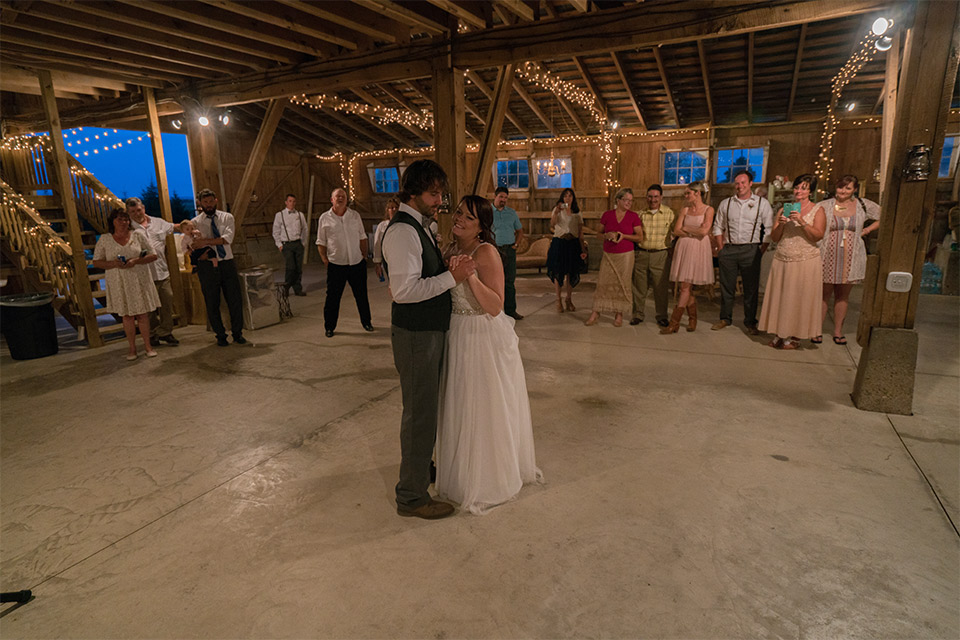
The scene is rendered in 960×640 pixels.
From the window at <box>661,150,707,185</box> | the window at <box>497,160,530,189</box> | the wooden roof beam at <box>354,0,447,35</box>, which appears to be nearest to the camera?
the wooden roof beam at <box>354,0,447,35</box>

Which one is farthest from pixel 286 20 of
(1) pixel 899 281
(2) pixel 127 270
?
(1) pixel 899 281

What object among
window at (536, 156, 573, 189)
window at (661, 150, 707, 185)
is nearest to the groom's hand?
window at (661, 150, 707, 185)

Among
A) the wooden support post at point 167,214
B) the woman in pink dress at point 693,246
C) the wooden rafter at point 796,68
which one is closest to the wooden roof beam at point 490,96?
the wooden rafter at point 796,68

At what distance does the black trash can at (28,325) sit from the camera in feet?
18.4

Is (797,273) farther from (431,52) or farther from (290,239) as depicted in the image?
(290,239)

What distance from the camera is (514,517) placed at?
8.44 feet

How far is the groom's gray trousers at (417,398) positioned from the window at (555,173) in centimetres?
1166

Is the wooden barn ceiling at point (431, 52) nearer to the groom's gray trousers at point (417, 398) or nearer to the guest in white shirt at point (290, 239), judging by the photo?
the guest in white shirt at point (290, 239)

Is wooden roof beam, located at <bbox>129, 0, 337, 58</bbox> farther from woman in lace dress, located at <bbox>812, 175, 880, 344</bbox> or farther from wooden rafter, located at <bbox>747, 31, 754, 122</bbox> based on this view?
woman in lace dress, located at <bbox>812, 175, 880, 344</bbox>

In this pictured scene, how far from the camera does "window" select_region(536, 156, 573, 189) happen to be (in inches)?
521

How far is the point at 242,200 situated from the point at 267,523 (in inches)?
299

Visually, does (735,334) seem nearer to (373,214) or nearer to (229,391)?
(229,391)

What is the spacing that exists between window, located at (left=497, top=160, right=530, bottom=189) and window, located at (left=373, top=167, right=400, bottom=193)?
3.26m

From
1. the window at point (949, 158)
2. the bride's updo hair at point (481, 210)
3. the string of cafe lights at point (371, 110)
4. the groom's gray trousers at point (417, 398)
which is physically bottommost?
the groom's gray trousers at point (417, 398)
